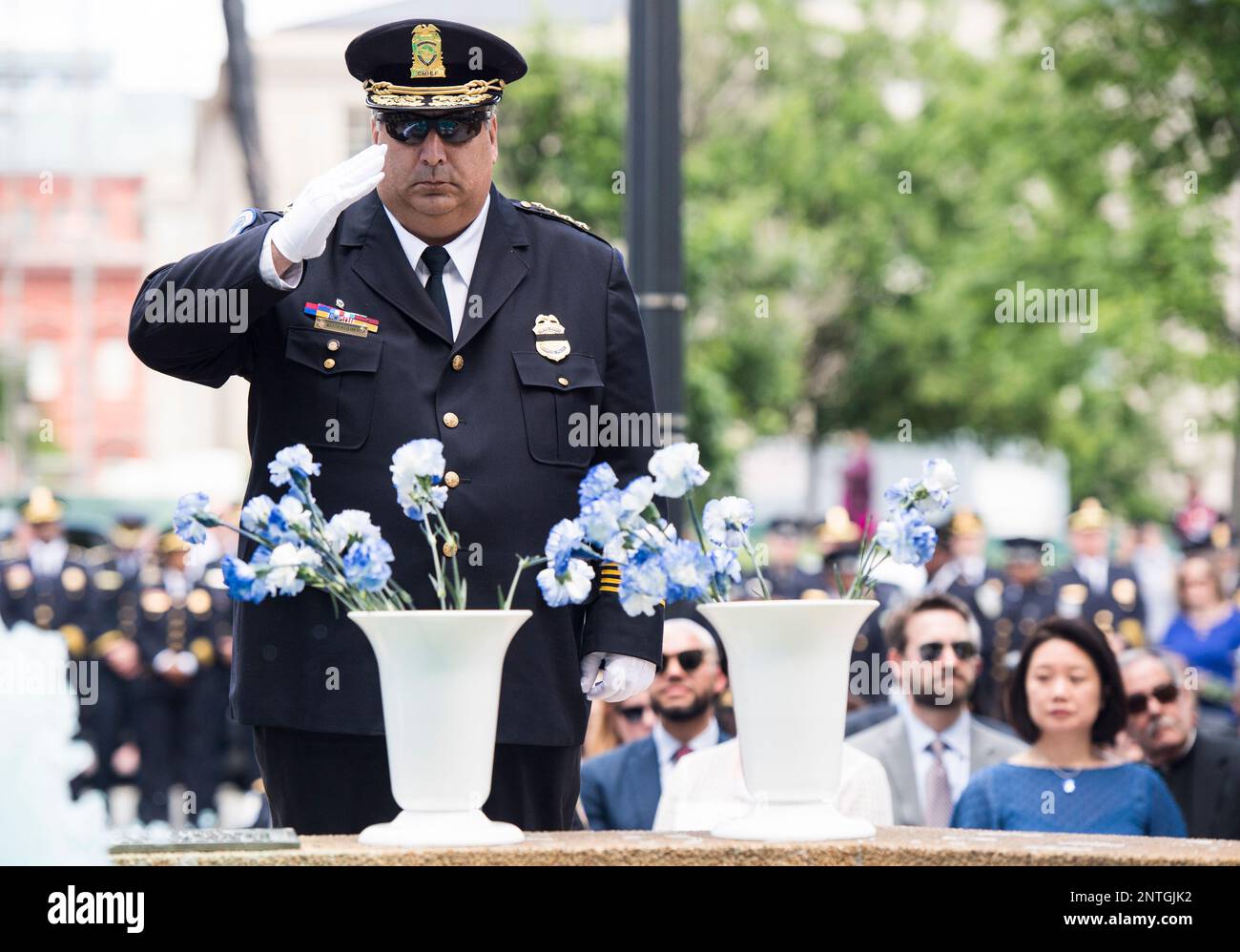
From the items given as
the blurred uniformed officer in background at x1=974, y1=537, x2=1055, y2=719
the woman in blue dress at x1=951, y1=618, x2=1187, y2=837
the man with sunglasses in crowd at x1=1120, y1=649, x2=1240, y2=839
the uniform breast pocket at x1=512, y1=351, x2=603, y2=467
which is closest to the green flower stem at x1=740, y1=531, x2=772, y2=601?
the uniform breast pocket at x1=512, y1=351, x2=603, y2=467

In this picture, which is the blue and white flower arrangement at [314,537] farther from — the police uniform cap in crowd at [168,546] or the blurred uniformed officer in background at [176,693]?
the police uniform cap in crowd at [168,546]

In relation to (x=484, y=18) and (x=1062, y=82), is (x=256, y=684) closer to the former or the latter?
(x=1062, y=82)

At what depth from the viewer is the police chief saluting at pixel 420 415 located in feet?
12.2

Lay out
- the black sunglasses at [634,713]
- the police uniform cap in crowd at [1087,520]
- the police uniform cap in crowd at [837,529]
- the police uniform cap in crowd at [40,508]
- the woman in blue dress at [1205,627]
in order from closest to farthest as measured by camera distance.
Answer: the black sunglasses at [634,713] → the woman in blue dress at [1205,627] → the police uniform cap in crowd at [837,529] → the police uniform cap in crowd at [40,508] → the police uniform cap in crowd at [1087,520]

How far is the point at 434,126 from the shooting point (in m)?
3.71

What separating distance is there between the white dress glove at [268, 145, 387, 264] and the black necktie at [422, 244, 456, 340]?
387mm

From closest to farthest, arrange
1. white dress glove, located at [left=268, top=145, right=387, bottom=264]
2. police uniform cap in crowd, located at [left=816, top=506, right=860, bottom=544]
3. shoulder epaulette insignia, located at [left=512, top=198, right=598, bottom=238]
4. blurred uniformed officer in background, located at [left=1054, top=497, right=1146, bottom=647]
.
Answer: white dress glove, located at [left=268, top=145, right=387, bottom=264]
shoulder epaulette insignia, located at [left=512, top=198, right=598, bottom=238]
blurred uniformed officer in background, located at [left=1054, top=497, right=1146, bottom=647]
police uniform cap in crowd, located at [left=816, top=506, right=860, bottom=544]

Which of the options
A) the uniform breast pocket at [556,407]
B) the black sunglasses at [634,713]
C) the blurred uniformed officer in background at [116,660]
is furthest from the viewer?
the blurred uniformed officer in background at [116,660]

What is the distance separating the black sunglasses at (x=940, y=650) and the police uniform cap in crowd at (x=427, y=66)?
15.6 ft

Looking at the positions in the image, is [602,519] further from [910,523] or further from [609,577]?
[609,577]

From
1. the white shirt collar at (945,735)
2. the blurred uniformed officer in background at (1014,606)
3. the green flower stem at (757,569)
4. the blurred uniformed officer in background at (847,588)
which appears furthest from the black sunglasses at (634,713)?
the green flower stem at (757,569)

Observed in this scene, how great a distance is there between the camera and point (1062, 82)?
63.8 feet

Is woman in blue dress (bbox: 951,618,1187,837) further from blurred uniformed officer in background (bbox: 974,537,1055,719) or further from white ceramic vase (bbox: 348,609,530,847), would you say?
blurred uniformed officer in background (bbox: 974,537,1055,719)

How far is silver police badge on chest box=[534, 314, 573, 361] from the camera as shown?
3904mm
